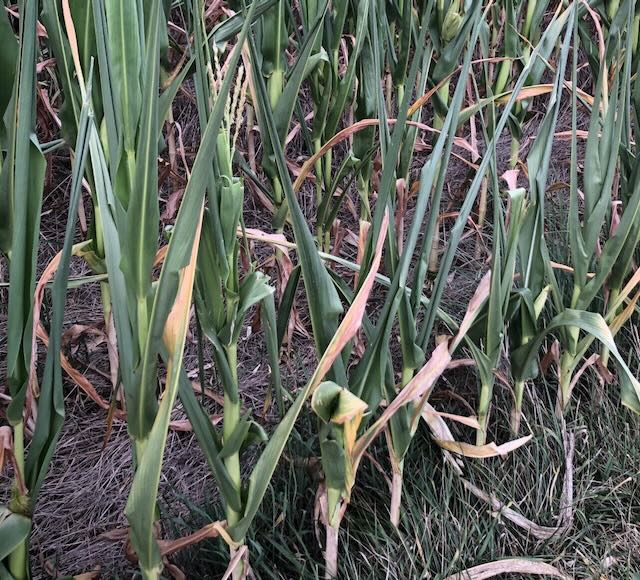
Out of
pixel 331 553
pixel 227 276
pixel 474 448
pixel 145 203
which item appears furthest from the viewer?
pixel 474 448

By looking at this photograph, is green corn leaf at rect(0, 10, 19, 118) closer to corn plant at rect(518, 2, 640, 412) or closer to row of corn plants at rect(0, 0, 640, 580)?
row of corn plants at rect(0, 0, 640, 580)

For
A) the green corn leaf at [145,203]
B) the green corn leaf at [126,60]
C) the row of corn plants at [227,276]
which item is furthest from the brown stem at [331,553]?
the green corn leaf at [126,60]

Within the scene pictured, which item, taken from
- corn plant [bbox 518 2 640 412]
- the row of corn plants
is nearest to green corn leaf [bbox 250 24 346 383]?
the row of corn plants

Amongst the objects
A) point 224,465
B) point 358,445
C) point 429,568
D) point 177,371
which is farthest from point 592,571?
point 177,371

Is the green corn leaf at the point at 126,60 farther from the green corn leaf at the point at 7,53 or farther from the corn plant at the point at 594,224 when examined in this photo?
the corn plant at the point at 594,224

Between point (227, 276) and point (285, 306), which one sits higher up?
point (227, 276)

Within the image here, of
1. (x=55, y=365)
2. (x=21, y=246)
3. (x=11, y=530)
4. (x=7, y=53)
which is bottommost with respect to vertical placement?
(x=11, y=530)

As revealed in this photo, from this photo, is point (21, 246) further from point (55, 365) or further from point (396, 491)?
point (396, 491)

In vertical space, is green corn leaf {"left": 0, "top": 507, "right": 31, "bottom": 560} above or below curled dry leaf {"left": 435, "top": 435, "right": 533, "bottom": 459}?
above

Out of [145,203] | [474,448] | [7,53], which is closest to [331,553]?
[474,448]

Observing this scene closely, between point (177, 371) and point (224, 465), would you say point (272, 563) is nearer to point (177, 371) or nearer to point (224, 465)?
point (224, 465)

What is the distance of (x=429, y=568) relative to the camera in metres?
0.88

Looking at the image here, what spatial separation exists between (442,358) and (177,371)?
27 cm

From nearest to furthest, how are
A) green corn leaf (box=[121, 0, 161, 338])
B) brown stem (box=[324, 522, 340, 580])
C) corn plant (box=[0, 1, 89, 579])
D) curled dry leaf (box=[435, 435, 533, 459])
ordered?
green corn leaf (box=[121, 0, 161, 338]) → corn plant (box=[0, 1, 89, 579]) → brown stem (box=[324, 522, 340, 580]) → curled dry leaf (box=[435, 435, 533, 459])
